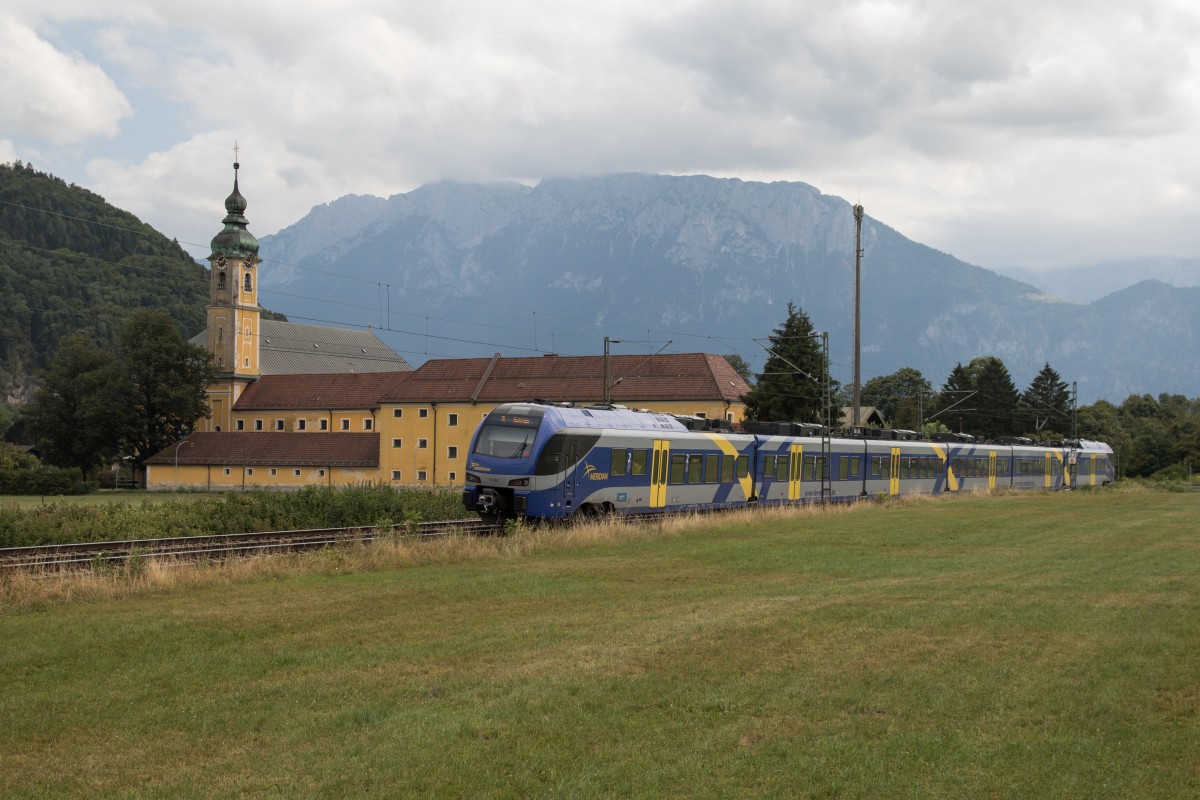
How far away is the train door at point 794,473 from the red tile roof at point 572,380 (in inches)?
1575

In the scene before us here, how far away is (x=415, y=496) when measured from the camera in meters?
35.2

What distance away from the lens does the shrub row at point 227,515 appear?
88.9ft

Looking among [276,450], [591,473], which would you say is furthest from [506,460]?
[276,450]

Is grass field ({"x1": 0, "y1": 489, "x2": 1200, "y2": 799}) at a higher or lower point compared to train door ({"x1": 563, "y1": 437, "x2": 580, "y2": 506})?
lower

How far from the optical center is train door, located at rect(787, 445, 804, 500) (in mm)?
39875

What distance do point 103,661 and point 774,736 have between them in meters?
6.98

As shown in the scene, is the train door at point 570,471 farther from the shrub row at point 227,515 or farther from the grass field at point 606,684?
the grass field at point 606,684

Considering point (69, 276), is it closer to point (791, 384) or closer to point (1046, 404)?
point (791, 384)

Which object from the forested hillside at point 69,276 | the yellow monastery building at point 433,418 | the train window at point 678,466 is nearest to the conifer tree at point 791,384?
the yellow monastery building at point 433,418

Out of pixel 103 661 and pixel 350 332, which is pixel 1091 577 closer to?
pixel 103 661

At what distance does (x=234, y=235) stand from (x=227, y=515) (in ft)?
289

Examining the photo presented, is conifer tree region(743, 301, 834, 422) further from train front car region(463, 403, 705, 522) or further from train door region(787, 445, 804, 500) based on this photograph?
train front car region(463, 403, 705, 522)

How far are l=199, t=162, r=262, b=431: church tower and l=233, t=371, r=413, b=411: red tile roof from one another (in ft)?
7.40

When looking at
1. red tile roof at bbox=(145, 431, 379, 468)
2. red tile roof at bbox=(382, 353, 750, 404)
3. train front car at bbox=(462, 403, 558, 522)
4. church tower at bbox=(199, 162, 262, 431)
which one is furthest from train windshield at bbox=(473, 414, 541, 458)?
church tower at bbox=(199, 162, 262, 431)
